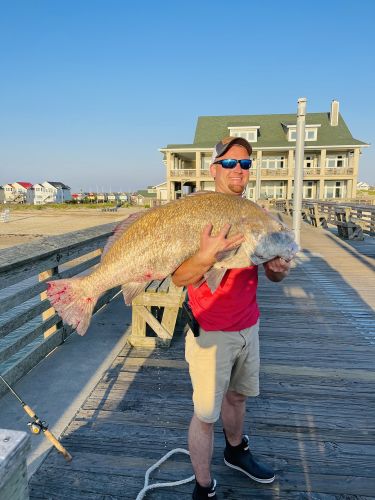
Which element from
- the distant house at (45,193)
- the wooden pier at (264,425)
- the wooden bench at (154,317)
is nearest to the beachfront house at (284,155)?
the wooden bench at (154,317)

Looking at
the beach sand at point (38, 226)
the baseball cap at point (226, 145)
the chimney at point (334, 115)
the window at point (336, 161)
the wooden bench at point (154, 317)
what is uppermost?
the chimney at point (334, 115)

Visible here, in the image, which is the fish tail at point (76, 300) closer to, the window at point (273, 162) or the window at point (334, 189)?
the window at point (273, 162)

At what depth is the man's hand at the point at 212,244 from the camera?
1.86 m

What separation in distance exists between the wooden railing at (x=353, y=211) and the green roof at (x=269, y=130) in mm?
9645

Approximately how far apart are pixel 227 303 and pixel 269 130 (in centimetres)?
4468

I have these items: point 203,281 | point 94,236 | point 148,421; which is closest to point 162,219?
point 203,281

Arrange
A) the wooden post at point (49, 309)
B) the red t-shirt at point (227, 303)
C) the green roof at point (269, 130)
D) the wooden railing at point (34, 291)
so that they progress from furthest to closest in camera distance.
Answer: the green roof at point (269, 130) → the wooden post at point (49, 309) → the wooden railing at point (34, 291) → the red t-shirt at point (227, 303)

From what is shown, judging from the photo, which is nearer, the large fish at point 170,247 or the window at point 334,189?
the large fish at point 170,247

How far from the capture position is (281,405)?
3223 millimetres

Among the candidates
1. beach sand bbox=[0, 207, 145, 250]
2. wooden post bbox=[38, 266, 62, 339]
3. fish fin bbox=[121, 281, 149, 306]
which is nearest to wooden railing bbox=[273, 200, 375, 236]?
beach sand bbox=[0, 207, 145, 250]

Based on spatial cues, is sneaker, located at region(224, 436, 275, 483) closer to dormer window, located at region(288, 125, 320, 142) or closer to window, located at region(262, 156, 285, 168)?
window, located at region(262, 156, 285, 168)

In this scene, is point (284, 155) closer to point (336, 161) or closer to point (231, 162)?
point (336, 161)

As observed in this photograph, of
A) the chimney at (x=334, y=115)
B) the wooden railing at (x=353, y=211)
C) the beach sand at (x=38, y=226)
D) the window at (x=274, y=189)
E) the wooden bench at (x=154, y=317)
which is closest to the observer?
the wooden bench at (x=154, y=317)

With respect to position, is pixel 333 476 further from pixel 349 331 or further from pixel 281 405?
pixel 349 331
